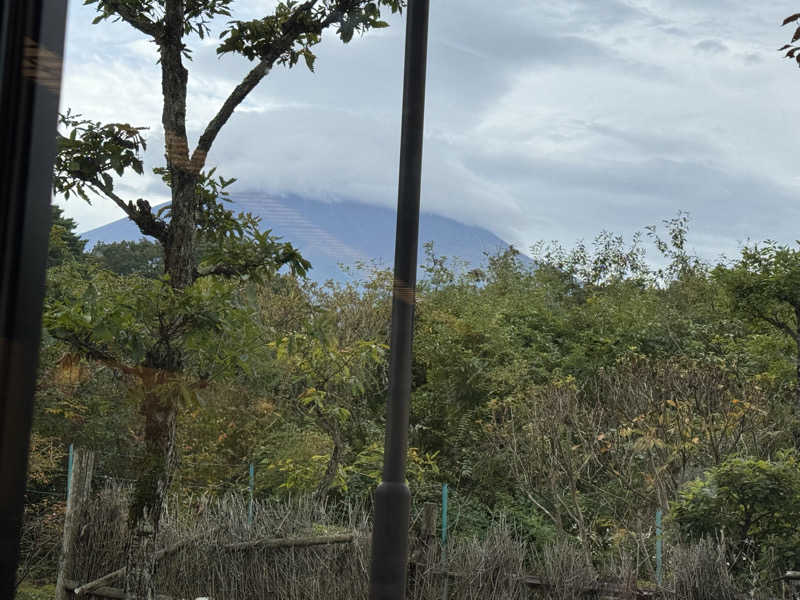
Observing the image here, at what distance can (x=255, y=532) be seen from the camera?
4457 mm

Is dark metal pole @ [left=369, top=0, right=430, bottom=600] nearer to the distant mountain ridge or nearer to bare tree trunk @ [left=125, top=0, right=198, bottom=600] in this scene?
bare tree trunk @ [left=125, top=0, right=198, bottom=600]

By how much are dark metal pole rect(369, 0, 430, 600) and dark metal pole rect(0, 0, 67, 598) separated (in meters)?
1.67

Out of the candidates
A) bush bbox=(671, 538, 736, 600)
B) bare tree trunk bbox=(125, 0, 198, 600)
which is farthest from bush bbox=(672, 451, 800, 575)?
bare tree trunk bbox=(125, 0, 198, 600)

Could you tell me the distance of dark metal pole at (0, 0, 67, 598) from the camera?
2.05 feet

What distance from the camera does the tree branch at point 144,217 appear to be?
3867 millimetres

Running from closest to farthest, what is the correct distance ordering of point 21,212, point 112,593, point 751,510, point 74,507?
1. point 21,212
2. point 112,593
3. point 751,510
4. point 74,507

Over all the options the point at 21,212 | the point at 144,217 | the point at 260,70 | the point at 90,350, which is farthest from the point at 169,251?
the point at 21,212

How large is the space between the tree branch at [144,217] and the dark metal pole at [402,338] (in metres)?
1.83

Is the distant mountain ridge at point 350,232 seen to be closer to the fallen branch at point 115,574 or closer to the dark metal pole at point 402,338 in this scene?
the fallen branch at point 115,574

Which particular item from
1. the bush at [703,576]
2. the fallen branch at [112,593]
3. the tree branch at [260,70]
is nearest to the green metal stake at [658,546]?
the bush at [703,576]

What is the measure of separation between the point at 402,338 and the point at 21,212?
174 cm

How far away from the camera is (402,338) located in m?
2.36

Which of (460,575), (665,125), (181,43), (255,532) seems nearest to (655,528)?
(460,575)

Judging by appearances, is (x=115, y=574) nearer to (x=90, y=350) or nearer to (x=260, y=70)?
(x=90, y=350)
